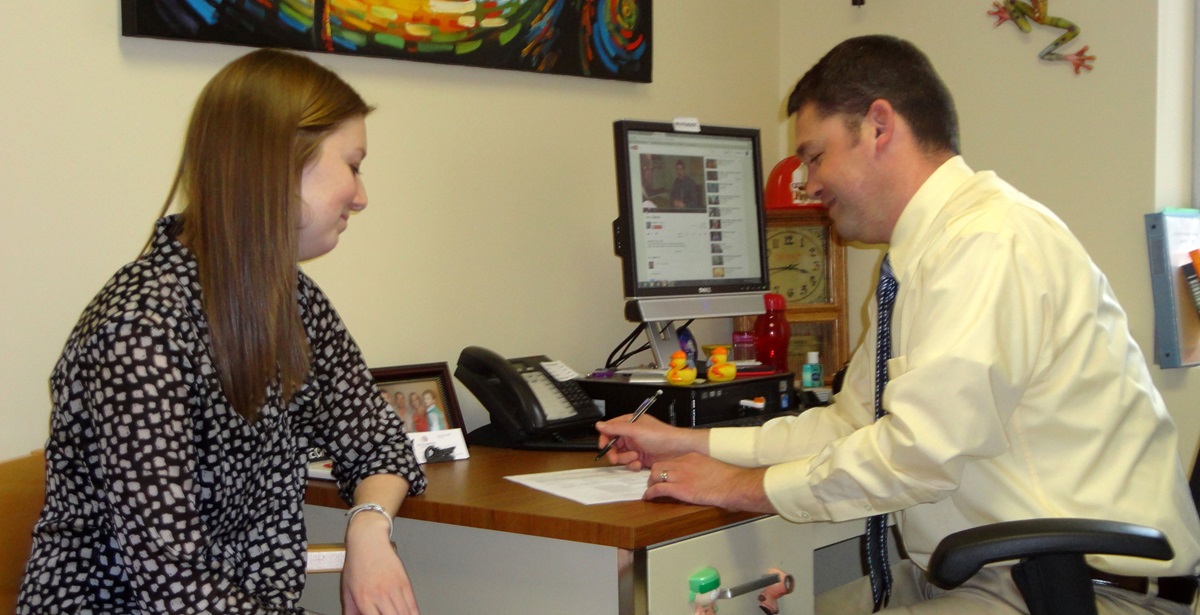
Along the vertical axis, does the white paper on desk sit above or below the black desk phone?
below

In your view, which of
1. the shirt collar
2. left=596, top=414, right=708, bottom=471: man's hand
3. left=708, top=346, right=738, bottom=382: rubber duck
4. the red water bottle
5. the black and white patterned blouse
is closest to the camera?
the black and white patterned blouse

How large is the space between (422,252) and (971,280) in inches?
44.1

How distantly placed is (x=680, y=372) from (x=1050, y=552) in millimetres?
894

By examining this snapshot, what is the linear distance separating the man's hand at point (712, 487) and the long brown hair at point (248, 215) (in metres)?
0.52

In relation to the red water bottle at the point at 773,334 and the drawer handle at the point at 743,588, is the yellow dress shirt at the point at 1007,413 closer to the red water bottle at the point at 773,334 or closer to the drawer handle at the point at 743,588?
the drawer handle at the point at 743,588

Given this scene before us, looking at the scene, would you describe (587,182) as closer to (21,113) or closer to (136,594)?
(21,113)

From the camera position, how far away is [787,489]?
4.70 feet

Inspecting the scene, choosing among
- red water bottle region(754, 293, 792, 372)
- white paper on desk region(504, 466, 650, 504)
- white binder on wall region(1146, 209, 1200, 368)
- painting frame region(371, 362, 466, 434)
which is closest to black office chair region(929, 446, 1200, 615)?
white paper on desk region(504, 466, 650, 504)

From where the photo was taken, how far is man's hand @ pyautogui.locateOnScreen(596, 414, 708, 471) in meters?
1.74

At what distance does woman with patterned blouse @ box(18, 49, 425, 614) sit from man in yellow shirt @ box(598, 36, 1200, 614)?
49 cm

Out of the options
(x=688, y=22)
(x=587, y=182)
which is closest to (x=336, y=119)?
(x=587, y=182)

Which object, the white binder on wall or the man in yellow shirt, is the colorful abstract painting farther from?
the white binder on wall

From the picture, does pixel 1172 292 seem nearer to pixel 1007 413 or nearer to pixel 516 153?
pixel 1007 413

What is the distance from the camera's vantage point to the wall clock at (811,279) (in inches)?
107
